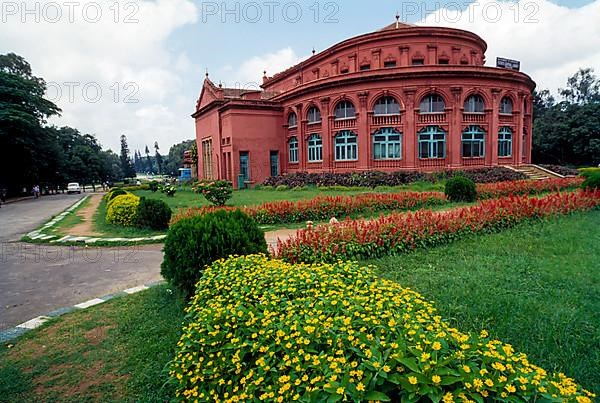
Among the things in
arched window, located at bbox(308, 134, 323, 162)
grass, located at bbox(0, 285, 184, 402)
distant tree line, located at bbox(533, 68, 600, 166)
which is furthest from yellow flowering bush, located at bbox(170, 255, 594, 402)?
distant tree line, located at bbox(533, 68, 600, 166)

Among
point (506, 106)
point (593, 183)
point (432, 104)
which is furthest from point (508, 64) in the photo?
point (593, 183)

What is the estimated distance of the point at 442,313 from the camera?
3.88 m

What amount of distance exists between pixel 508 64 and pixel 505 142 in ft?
21.1

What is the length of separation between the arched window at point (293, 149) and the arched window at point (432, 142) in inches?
352

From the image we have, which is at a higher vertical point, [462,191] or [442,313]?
[462,191]

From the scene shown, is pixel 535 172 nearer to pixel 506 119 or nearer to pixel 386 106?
pixel 506 119

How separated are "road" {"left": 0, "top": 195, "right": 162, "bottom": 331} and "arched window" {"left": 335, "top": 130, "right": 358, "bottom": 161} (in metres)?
16.9

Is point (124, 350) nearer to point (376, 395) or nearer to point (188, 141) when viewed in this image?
point (376, 395)

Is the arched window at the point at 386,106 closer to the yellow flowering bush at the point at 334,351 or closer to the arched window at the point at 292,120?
the arched window at the point at 292,120

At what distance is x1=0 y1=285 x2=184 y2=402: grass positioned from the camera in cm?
314

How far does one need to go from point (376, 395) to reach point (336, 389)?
0.62ft

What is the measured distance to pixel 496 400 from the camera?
1720 millimetres

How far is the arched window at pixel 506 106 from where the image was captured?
941 inches

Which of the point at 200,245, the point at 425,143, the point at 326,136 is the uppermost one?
the point at 326,136
